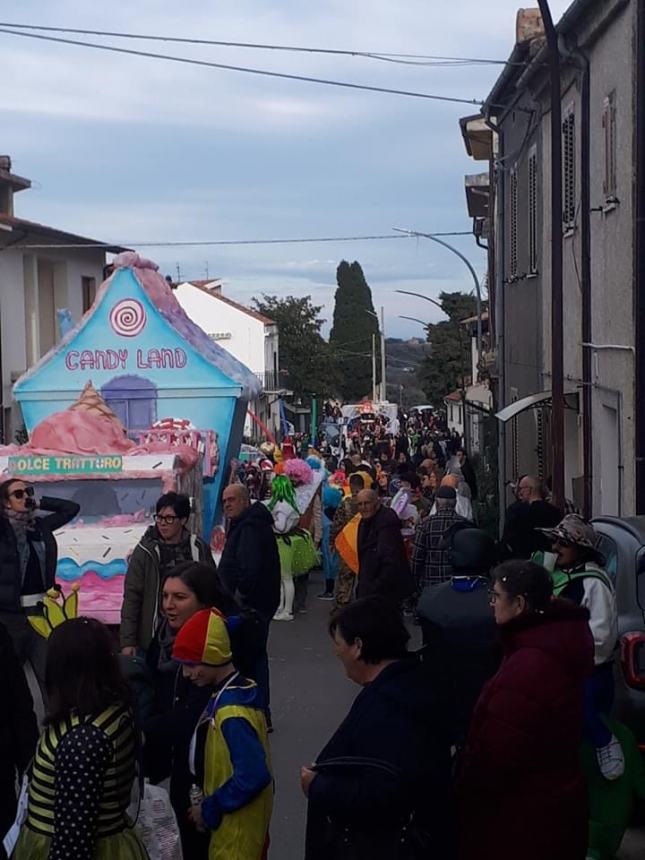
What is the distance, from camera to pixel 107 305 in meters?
19.6

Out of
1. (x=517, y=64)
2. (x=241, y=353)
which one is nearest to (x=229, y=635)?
(x=517, y=64)

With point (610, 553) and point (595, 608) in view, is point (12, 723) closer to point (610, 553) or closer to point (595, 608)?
point (595, 608)

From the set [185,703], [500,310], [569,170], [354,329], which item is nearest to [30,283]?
[500,310]

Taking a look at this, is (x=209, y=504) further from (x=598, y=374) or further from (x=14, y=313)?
(x=14, y=313)

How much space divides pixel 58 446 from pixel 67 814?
1032cm

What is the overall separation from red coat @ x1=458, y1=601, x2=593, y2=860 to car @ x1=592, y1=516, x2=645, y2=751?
2.27 metres

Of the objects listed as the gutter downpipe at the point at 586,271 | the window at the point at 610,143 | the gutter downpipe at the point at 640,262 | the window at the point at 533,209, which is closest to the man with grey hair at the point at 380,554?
the gutter downpipe at the point at 640,262

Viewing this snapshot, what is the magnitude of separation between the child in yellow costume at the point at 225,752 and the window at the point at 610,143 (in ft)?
32.1

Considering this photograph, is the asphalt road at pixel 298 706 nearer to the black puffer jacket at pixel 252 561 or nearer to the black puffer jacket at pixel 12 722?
the black puffer jacket at pixel 252 561

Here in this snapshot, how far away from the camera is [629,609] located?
282 inches

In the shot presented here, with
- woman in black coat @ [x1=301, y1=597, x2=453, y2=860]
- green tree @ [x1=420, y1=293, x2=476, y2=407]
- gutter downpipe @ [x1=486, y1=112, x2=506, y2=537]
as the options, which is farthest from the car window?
Result: green tree @ [x1=420, y1=293, x2=476, y2=407]

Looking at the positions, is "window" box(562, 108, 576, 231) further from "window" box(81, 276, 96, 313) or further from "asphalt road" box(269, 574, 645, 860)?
"window" box(81, 276, 96, 313)

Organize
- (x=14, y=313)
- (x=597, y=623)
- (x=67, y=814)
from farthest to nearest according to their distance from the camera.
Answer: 1. (x=14, y=313)
2. (x=597, y=623)
3. (x=67, y=814)

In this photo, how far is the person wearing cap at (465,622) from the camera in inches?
229
